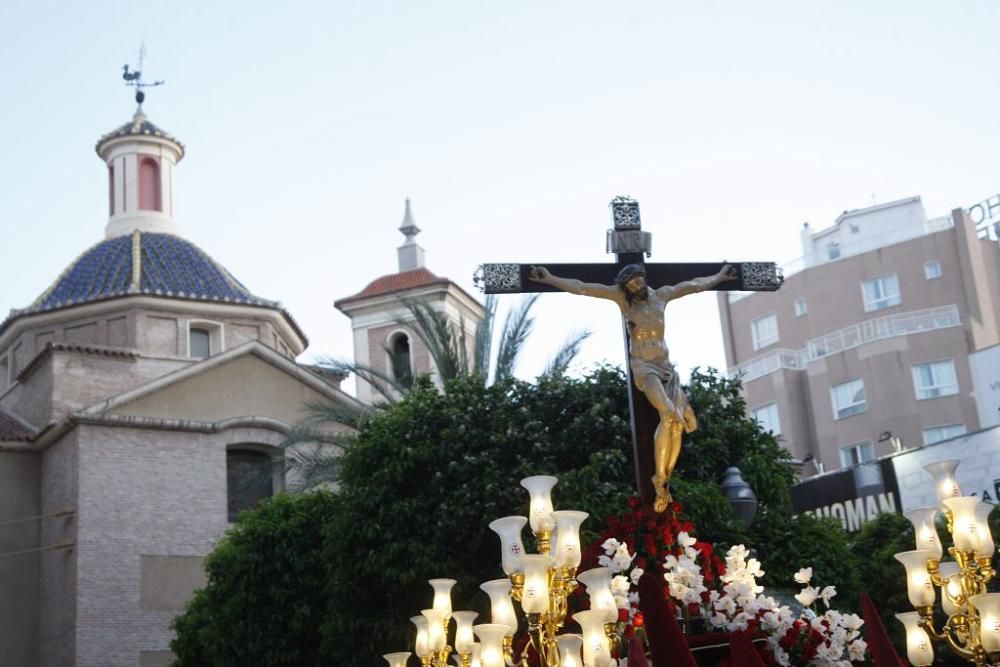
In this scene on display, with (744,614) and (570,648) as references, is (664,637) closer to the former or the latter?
(570,648)

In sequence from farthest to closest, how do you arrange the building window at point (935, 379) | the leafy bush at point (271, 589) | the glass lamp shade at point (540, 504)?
the building window at point (935, 379)
the leafy bush at point (271, 589)
the glass lamp shade at point (540, 504)

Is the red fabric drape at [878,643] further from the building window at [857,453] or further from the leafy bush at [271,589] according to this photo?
the building window at [857,453]

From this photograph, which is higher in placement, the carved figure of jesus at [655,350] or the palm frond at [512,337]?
the palm frond at [512,337]

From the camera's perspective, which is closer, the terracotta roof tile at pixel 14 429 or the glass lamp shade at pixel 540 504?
the glass lamp shade at pixel 540 504

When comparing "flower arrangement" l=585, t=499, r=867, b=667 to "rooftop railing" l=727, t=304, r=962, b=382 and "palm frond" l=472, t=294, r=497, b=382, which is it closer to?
"palm frond" l=472, t=294, r=497, b=382

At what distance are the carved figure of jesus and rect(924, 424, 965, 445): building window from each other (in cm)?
2928

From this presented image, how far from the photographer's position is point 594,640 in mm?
8516

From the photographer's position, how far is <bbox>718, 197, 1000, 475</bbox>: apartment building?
130 feet

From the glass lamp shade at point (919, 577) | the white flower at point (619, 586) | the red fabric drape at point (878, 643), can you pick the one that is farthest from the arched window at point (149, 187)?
the red fabric drape at point (878, 643)

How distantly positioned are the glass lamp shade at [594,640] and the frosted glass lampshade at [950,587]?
2327mm

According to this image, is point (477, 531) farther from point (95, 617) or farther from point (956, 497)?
point (95, 617)

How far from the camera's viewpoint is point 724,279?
11.9 m

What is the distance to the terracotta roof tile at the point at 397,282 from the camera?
115 feet

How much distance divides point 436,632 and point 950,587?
11.9 feet
